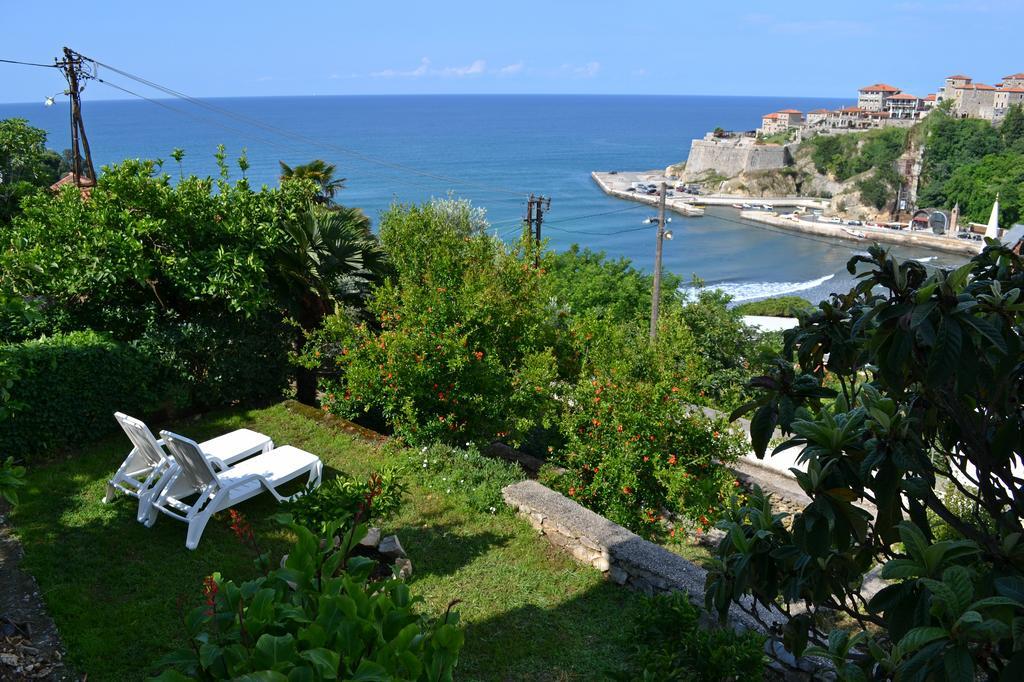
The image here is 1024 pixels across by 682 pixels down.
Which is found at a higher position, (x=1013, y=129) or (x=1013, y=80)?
(x=1013, y=80)

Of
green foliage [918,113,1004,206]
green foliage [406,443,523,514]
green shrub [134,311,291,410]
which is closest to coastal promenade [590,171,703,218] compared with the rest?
green foliage [918,113,1004,206]

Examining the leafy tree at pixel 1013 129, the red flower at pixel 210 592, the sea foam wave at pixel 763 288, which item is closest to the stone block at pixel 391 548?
the red flower at pixel 210 592

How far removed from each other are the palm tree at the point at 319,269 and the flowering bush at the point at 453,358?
0.69 meters

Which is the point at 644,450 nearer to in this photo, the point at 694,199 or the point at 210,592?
the point at 210,592

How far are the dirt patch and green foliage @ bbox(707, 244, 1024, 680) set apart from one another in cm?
376

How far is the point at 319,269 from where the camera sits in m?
9.65

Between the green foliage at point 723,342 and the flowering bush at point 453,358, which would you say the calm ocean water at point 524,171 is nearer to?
the green foliage at point 723,342

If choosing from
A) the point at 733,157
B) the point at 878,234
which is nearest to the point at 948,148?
the point at 733,157

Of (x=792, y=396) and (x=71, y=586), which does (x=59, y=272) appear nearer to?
(x=71, y=586)

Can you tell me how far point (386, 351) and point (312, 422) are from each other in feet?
4.81

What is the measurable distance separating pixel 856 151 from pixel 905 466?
11054 centimetres

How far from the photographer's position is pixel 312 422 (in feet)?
28.3

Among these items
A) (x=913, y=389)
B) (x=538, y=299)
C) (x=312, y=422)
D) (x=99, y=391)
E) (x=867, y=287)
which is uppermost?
(x=867, y=287)

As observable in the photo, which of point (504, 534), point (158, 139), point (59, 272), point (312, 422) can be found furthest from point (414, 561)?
point (158, 139)
